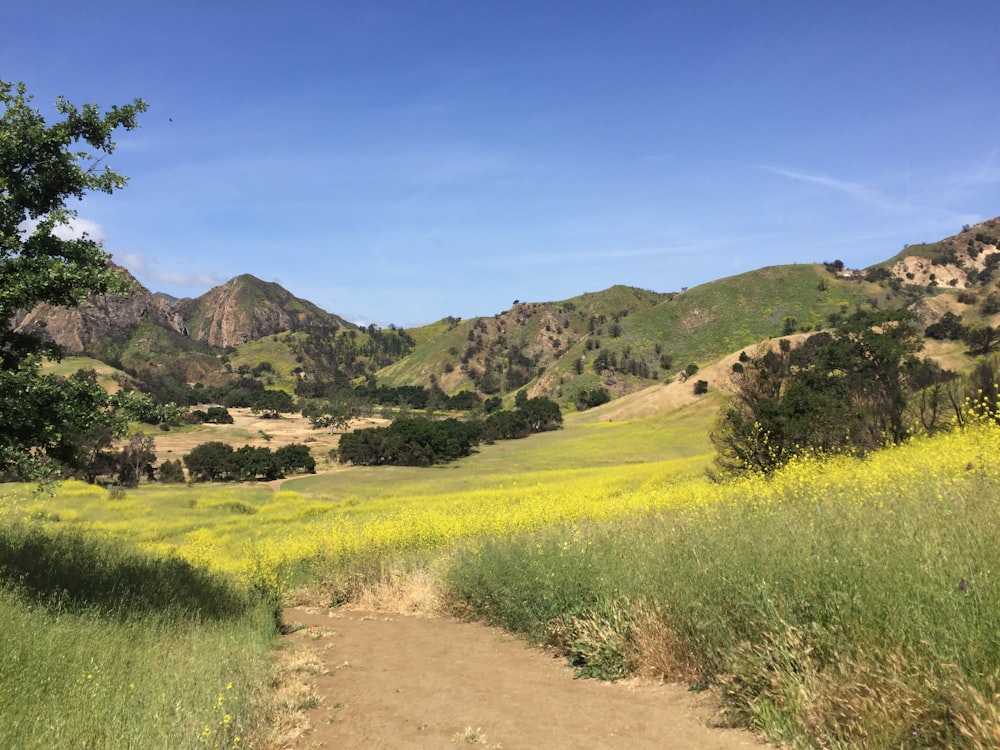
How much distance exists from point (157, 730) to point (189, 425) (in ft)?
374

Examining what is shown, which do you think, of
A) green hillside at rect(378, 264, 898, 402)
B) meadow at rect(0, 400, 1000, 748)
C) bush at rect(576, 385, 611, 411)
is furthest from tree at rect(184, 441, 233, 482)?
green hillside at rect(378, 264, 898, 402)

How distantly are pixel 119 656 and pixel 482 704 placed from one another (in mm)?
3836

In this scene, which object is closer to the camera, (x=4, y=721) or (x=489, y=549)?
(x=4, y=721)

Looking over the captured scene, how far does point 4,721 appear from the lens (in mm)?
4176

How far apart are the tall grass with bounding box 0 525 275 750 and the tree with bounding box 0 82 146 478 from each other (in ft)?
6.06

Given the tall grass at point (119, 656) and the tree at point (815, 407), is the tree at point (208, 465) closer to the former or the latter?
the tree at point (815, 407)

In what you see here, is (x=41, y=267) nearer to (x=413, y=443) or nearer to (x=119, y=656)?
(x=119, y=656)

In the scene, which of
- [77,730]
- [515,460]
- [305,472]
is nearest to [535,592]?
[77,730]

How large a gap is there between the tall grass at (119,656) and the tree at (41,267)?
1.85m

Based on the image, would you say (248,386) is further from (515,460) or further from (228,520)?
(228,520)

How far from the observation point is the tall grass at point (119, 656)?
4.44 m

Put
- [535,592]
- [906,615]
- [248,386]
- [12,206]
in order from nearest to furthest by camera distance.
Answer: [906,615] < [12,206] < [535,592] < [248,386]

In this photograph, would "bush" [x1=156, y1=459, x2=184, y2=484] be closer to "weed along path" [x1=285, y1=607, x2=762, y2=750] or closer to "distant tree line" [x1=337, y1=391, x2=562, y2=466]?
"distant tree line" [x1=337, y1=391, x2=562, y2=466]

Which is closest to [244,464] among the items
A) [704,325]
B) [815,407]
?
[815,407]
